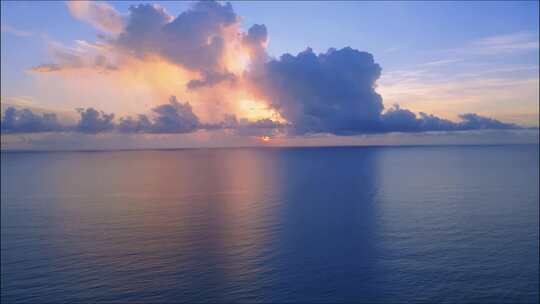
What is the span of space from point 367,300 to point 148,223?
45.3m

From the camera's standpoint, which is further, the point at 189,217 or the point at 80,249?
the point at 189,217

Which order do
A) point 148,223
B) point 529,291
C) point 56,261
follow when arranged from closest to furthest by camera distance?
point 529,291, point 56,261, point 148,223

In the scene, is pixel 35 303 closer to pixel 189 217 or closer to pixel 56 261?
pixel 56 261

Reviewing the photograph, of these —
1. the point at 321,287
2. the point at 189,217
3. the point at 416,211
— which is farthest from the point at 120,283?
the point at 416,211

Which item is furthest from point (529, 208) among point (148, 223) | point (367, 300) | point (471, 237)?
point (148, 223)

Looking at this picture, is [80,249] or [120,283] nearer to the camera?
[120,283]

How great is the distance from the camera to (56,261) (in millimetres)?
49781

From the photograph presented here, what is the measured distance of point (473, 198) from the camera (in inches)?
3848

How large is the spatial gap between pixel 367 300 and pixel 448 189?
8835 centimetres

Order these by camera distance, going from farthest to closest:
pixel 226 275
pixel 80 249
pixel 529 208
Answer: pixel 529 208, pixel 80 249, pixel 226 275

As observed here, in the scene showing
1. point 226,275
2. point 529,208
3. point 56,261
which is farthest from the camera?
point 529,208

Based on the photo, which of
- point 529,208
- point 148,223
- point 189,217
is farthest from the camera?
point 529,208

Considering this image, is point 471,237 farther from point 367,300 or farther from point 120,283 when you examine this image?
point 120,283

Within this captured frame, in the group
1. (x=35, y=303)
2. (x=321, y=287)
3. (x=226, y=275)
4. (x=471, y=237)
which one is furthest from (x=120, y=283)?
(x=471, y=237)
